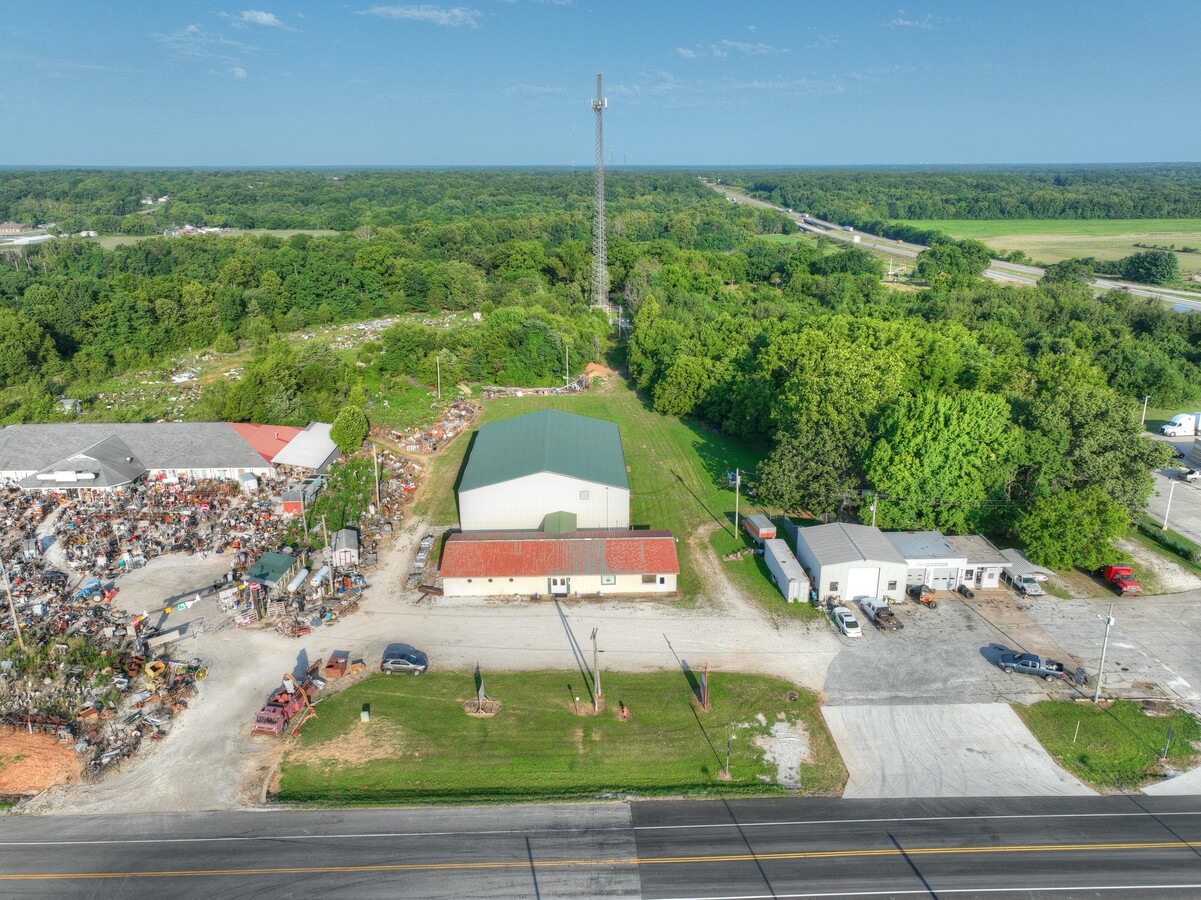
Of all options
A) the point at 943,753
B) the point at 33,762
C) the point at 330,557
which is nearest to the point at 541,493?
the point at 330,557

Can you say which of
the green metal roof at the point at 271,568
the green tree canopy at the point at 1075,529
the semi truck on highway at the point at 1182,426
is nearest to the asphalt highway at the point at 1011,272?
the semi truck on highway at the point at 1182,426

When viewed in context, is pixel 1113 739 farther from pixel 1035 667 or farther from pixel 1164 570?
pixel 1164 570

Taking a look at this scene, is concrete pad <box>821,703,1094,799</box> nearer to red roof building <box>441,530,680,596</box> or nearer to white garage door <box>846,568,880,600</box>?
white garage door <box>846,568,880,600</box>

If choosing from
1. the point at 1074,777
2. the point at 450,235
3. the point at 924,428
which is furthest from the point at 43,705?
the point at 450,235

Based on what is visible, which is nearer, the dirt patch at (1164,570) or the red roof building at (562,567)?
the red roof building at (562,567)

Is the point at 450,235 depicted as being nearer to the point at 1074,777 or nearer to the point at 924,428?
the point at 924,428

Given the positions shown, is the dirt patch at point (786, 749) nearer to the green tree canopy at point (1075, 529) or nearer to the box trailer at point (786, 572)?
the box trailer at point (786, 572)

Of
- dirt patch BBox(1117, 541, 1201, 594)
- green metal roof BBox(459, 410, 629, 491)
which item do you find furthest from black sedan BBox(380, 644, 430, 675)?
dirt patch BBox(1117, 541, 1201, 594)
